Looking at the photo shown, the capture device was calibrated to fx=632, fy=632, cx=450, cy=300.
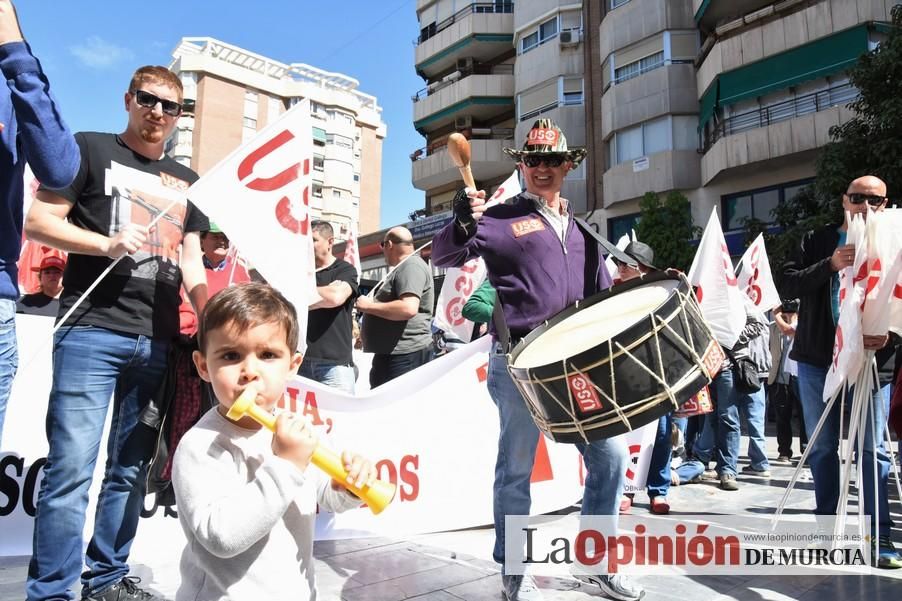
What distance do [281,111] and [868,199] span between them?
5814 centimetres

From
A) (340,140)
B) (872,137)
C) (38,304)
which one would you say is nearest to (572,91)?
(872,137)

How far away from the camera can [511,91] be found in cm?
2884

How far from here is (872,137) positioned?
40.9 feet

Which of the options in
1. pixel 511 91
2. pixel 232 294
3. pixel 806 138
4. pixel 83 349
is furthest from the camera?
pixel 511 91

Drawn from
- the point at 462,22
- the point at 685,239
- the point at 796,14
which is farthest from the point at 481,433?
the point at 462,22

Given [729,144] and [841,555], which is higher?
[729,144]

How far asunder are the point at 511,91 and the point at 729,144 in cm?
1237

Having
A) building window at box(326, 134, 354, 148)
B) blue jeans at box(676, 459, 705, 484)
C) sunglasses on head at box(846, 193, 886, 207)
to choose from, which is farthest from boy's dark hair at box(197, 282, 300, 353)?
building window at box(326, 134, 354, 148)

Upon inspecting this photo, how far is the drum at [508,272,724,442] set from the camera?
215 centimetres

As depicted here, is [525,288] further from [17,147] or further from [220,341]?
[17,147]

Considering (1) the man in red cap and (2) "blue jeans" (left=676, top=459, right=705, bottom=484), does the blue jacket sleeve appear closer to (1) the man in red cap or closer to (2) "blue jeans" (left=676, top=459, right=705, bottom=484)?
(1) the man in red cap

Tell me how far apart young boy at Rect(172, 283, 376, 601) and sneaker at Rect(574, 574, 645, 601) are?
1.69m

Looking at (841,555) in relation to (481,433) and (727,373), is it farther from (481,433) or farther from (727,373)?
(727,373)

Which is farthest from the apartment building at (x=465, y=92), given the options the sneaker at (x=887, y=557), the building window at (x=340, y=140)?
the building window at (x=340, y=140)
